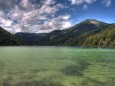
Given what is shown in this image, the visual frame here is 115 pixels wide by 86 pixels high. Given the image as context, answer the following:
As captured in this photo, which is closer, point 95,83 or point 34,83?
point 34,83

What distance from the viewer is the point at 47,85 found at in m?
28.3

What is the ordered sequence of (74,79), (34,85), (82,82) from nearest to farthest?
(34,85) < (82,82) < (74,79)

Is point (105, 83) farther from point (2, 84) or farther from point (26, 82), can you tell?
point (2, 84)

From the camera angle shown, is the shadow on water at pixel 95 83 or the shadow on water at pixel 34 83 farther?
the shadow on water at pixel 95 83

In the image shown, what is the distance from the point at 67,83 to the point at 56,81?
2095mm

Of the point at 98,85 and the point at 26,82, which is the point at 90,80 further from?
the point at 26,82

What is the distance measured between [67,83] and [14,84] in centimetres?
703

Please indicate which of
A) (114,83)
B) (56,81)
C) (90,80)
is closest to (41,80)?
(56,81)

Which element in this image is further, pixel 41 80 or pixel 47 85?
pixel 41 80

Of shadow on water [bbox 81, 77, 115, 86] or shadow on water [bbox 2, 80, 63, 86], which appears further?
shadow on water [bbox 81, 77, 115, 86]

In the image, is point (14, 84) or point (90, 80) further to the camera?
point (90, 80)

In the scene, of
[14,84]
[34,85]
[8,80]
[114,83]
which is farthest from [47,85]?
[114,83]

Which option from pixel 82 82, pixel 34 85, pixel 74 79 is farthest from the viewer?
pixel 74 79

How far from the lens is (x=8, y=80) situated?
31141 mm
